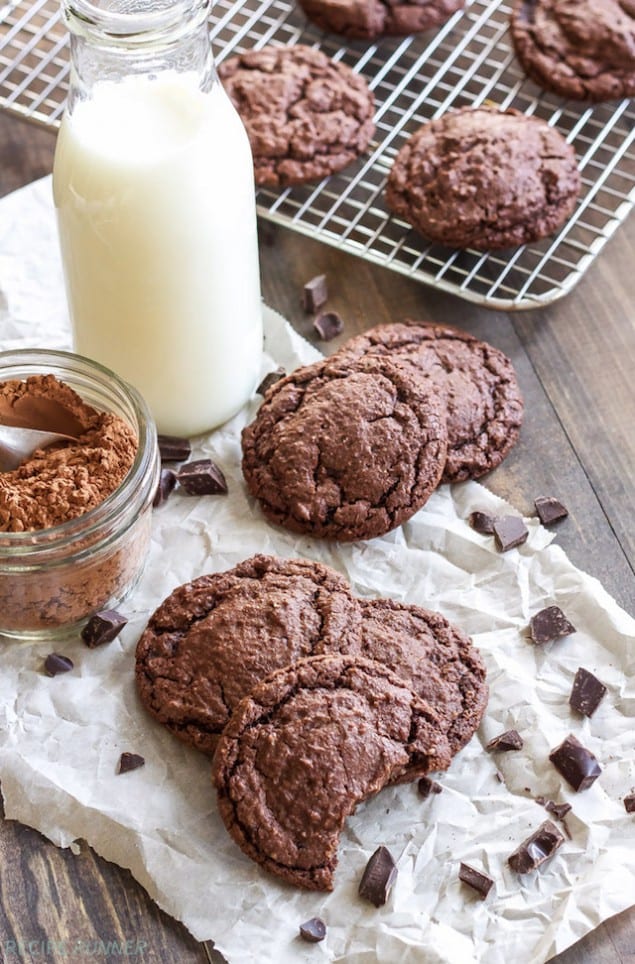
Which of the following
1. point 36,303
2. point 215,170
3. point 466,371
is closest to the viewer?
point 215,170

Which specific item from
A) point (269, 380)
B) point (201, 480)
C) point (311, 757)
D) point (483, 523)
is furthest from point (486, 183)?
point (311, 757)

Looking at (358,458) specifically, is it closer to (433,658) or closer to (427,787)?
(433,658)

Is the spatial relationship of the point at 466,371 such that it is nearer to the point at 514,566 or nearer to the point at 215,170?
the point at 514,566

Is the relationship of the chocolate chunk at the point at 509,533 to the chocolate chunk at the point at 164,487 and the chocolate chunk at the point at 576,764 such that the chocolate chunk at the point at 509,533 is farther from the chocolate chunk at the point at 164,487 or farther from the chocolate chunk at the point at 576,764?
the chocolate chunk at the point at 164,487

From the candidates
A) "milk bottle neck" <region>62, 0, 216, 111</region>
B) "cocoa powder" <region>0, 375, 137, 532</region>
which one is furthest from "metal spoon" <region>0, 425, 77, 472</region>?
"milk bottle neck" <region>62, 0, 216, 111</region>

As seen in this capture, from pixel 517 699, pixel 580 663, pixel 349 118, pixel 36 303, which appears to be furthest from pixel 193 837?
pixel 349 118

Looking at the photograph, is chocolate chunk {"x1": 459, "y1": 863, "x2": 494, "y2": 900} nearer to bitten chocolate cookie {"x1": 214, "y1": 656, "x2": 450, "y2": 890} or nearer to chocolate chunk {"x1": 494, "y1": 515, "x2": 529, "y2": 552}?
bitten chocolate cookie {"x1": 214, "y1": 656, "x2": 450, "y2": 890}
